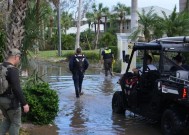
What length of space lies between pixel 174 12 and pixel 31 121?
49.1 feet

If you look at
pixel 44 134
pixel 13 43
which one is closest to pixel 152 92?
pixel 44 134

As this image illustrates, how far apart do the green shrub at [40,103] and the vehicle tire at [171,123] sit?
2.41 m

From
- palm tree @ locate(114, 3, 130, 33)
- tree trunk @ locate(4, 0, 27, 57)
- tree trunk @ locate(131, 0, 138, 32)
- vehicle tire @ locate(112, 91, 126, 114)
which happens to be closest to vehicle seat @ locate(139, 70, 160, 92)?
vehicle tire @ locate(112, 91, 126, 114)

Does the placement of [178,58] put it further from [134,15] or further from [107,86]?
[134,15]

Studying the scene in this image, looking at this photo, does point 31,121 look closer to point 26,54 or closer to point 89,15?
point 26,54

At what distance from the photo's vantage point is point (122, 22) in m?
77.6

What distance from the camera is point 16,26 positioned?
337 inches

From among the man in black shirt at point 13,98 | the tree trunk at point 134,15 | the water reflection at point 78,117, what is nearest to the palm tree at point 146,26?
the tree trunk at point 134,15

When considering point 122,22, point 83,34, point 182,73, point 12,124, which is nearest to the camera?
point 12,124

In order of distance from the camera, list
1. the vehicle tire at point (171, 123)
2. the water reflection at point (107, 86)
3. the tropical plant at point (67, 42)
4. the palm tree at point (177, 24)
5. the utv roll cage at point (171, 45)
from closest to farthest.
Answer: the vehicle tire at point (171, 123) < the utv roll cage at point (171, 45) < the water reflection at point (107, 86) < the palm tree at point (177, 24) < the tropical plant at point (67, 42)

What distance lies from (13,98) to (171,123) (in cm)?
316

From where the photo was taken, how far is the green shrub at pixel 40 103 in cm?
912

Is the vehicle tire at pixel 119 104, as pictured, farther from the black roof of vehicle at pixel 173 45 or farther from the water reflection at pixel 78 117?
the black roof of vehicle at pixel 173 45

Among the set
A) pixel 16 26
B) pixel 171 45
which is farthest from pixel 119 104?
pixel 16 26
